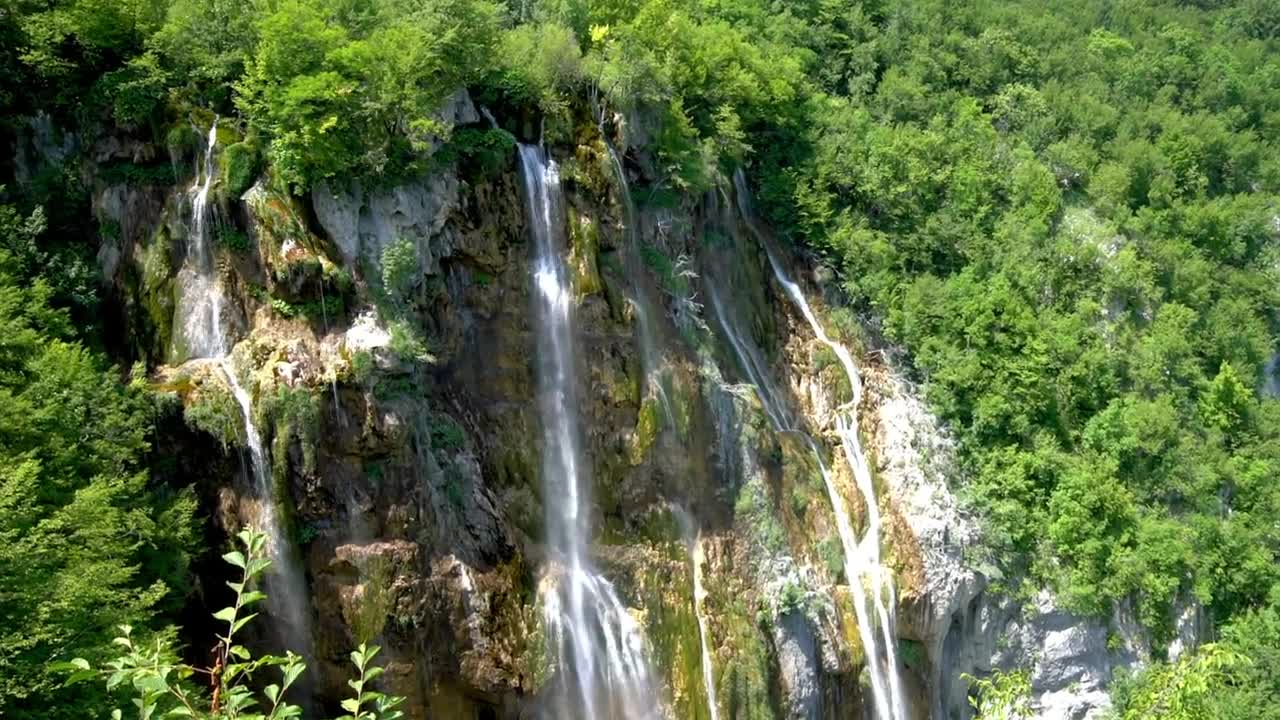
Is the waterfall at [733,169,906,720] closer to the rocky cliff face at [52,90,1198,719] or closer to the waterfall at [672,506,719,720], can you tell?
the rocky cliff face at [52,90,1198,719]

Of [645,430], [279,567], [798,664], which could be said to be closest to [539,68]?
[645,430]

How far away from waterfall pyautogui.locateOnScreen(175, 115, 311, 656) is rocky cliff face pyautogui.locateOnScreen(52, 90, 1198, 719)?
0.72 feet

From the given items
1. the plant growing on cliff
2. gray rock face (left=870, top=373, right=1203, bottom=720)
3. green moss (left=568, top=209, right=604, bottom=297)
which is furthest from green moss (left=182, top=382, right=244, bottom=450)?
gray rock face (left=870, top=373, right=1203, bottom=720)

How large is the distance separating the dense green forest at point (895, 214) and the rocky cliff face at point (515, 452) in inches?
37.0

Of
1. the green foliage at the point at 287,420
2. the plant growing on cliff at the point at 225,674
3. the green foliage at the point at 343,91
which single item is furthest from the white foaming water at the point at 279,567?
the plant growing on cliff at the point at 225,674

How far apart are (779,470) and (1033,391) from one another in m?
7.72

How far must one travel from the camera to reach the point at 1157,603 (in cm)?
2420

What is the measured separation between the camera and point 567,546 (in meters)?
19.0

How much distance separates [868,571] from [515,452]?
9.06 m

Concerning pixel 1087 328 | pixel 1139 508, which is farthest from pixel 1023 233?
pixel 1139 508

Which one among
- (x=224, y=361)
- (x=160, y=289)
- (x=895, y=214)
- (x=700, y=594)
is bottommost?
(x=700, y=594)

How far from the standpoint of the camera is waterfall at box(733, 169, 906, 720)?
2150 cm

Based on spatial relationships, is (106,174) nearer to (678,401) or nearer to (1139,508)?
(678,401)

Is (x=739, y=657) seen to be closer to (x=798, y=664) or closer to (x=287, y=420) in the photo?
(x=798, y=664)
